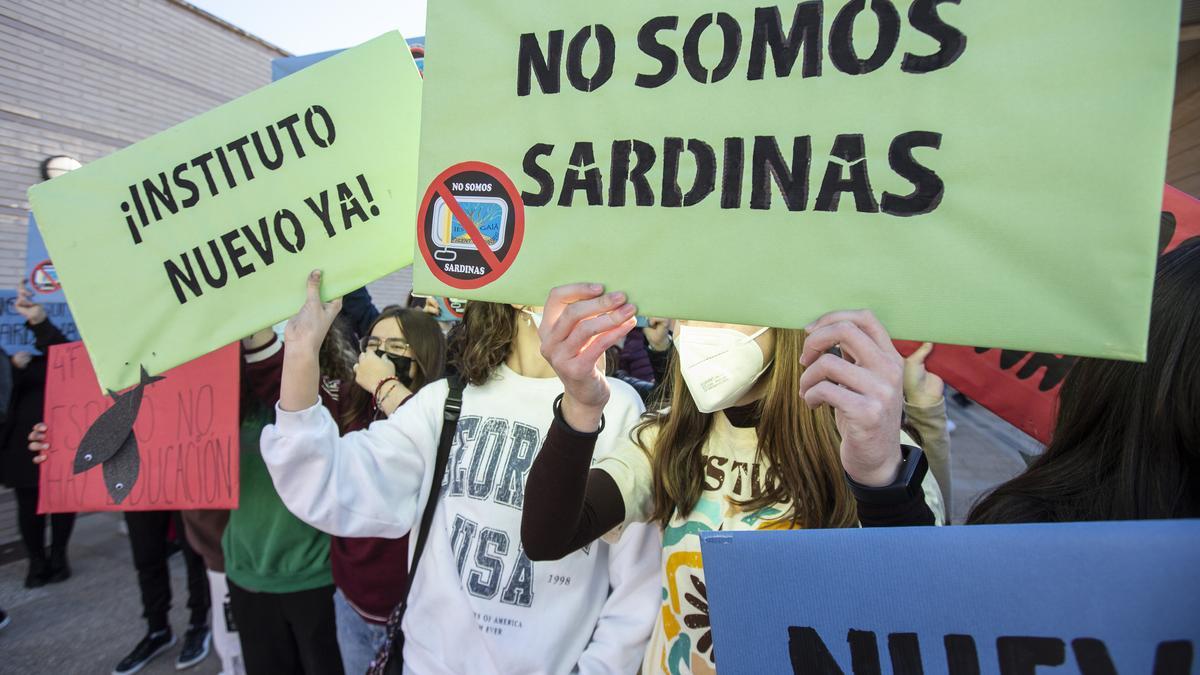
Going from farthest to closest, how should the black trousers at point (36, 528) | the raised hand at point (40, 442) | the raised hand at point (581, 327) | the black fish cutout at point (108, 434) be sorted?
the black trousers at point (36, 528)
the raised hand at point (40, 442)
the black fish cutout at point (108, 434)
the raised hand at point (581, 327)

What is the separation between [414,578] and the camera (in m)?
1.78

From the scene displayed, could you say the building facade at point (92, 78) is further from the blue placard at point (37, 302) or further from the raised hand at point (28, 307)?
the raised hand at point (28, 307)

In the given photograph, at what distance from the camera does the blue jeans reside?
7.67ft

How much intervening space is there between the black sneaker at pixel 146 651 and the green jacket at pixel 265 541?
182 centimetres

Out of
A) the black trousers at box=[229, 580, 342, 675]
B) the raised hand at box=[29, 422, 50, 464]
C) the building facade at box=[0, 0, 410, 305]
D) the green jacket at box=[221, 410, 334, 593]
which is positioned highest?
the building facade at box=[0, 0, 410, 305]

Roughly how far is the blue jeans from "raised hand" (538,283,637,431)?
5.50 ft

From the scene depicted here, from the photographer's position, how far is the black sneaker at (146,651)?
3557 mm

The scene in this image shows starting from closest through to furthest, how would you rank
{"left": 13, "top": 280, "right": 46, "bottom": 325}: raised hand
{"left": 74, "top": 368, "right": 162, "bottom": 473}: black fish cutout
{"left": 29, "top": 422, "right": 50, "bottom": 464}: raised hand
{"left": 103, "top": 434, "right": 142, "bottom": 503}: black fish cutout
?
1. {"left": 74, "top": 368, "right": 162, "bottom": 473}: black fish cutout
2. {"left": 103, "top": 434, "right": 142, "bottom": 503}: black fish cutout
3. {"left": 29, "top": 422, "right": 50, "bottom": 464}: raised hand
4. {"left": 13, "top": 280, "right": 46, "bottom": 325}: raised hand

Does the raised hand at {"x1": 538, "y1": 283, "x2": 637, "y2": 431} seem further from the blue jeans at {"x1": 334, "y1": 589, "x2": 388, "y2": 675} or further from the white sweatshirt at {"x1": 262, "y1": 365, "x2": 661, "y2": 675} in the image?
the blue jeans at {"x1": 334, "y1": 589, "x2": 388, "y2": 675}

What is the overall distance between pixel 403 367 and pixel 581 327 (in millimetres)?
1735

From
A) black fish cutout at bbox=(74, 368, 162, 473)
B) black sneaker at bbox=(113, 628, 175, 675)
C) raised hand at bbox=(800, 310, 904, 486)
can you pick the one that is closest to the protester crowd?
raised hand at bbox=(800, 310, 904, 486)

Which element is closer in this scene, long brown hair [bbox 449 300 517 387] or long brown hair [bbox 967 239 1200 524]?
long brown hair [bbox 967 239 1200 524]

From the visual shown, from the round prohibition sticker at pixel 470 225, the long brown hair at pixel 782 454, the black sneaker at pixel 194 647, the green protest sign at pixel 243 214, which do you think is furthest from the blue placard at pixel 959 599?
the black sneaker at pixel 194 647

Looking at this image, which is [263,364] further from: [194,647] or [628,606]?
[194,647]
